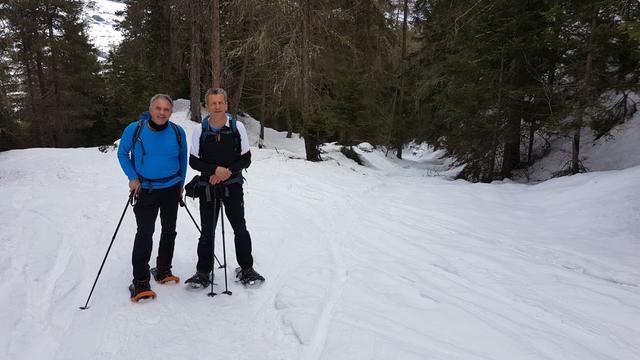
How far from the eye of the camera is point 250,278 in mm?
4457

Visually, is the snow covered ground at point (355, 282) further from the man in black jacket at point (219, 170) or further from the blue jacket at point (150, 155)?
the blue jacket at point (150, 155)

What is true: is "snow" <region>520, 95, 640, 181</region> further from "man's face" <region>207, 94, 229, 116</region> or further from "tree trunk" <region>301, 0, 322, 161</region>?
"man's face" <region>207, 94, 229, 116</region>

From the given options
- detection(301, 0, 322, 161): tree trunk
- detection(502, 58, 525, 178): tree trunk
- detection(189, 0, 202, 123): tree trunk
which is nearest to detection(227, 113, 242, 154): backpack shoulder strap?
detection(301, 0, 322, 161): tree trunk

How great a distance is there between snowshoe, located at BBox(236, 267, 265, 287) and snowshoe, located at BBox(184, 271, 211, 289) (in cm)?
37

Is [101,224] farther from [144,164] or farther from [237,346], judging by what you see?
[237,346]

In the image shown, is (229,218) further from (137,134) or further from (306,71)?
(306,71)

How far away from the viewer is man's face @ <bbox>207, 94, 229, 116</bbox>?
4043mm

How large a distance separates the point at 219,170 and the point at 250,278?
51.0 inches

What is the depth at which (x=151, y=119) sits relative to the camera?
409 cm

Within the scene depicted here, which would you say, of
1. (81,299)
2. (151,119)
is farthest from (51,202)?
(151,119)

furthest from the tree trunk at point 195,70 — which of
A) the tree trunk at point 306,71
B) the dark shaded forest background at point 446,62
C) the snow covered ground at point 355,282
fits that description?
the snow covered ground at point 355,282

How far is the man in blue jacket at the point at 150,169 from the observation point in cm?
401

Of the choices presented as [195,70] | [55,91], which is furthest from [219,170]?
[55,91]

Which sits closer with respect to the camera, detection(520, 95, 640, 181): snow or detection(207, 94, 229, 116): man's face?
detection(207, 94, 229, 116): man's face
